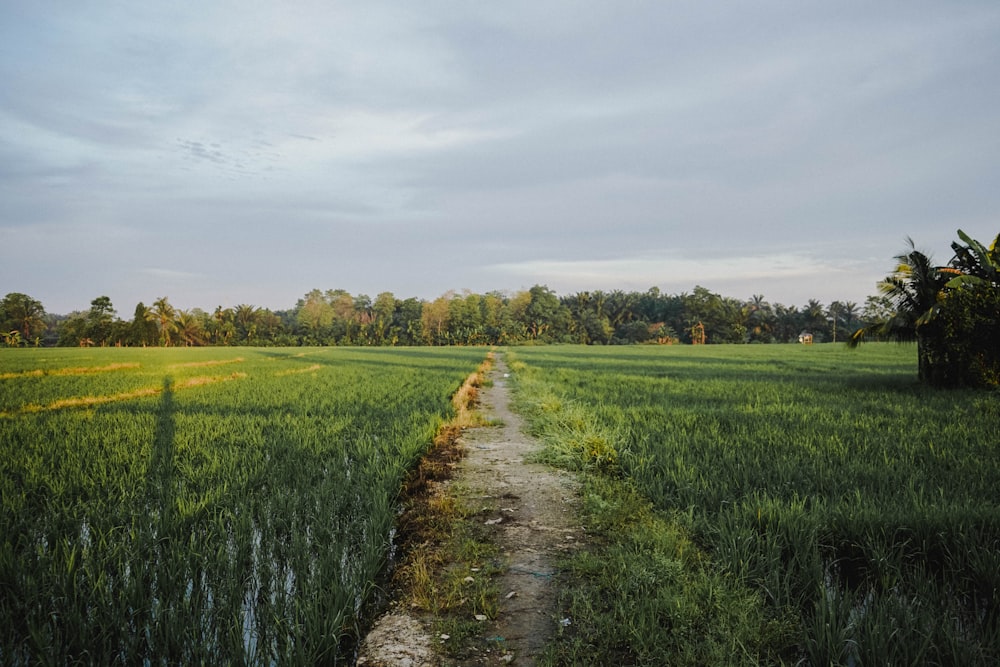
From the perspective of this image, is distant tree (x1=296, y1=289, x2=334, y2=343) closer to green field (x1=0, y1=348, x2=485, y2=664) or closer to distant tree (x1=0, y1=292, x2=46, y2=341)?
distant tree (x1=0, y1=292, x2=46, y2=341)

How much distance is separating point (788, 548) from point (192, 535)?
434 centimetres

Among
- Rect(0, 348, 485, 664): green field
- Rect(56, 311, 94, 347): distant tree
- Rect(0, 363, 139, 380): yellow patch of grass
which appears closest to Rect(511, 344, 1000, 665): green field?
Rect(0, 348, 485, 664): green field

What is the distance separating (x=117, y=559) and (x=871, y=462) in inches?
286

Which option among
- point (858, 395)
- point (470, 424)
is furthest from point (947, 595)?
point (858, 395)

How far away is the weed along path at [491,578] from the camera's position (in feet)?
8.40

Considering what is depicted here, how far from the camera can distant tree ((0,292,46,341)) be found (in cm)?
4416

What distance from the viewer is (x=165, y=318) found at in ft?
247

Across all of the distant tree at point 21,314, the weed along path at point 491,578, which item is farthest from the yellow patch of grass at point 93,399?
the distant tree at point 21,314

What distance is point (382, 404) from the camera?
11.4 meters

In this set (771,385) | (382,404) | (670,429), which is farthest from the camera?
(771,385)

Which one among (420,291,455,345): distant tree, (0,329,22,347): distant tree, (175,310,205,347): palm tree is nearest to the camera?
(0,329,22,347): distant tree

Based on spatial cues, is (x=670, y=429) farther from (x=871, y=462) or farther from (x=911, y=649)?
(x=911, y=649)

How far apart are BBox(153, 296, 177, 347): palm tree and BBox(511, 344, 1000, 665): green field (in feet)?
280

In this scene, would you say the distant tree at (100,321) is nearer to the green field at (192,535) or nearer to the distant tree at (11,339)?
the distant tree at (11,339)
